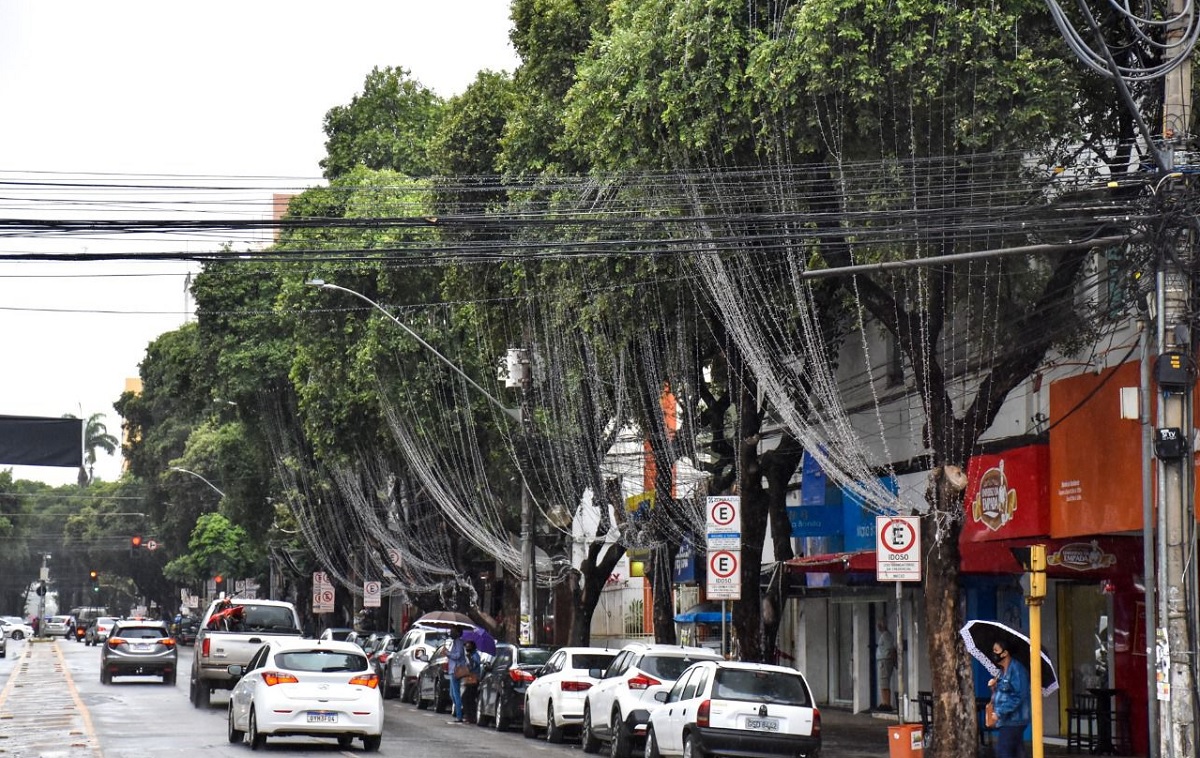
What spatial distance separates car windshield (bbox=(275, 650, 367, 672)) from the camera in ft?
72.0

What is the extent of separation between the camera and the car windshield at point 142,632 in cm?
4031

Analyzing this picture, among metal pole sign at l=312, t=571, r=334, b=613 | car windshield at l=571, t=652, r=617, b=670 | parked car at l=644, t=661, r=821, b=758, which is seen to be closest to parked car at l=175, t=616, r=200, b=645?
metal pole sign at l=312, t=571, r=334, b=613

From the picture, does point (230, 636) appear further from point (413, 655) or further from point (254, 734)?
point (254, 734)

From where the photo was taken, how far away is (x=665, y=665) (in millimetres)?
23141

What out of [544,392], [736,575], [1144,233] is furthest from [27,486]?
[1144,233]

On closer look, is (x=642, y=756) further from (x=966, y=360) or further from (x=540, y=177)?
(x=540, y=177)

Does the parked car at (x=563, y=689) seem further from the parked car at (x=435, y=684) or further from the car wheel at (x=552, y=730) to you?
the parked car at (x=435, y=684)

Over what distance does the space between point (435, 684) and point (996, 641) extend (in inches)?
750

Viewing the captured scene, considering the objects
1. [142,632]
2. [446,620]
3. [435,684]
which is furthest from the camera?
[446,620]

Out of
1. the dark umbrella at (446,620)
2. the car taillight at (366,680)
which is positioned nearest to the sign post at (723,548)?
the car taillight at (366,680)

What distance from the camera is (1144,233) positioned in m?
16.9

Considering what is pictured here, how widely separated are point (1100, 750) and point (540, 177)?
13.0m

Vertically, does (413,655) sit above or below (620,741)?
below

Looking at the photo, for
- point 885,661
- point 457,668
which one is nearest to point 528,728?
point 457,668
